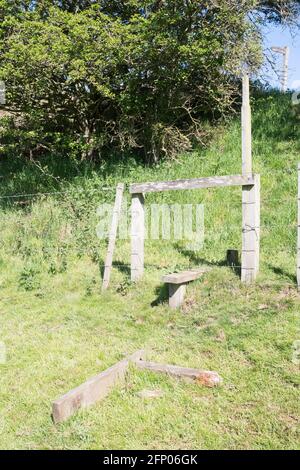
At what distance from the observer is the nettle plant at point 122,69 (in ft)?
29.4

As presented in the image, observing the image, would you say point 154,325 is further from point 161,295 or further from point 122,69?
point 122,69

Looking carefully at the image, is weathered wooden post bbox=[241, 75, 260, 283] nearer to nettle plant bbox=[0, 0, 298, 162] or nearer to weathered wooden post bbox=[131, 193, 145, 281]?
A: weathered wooden post bbox=[131, 193, 145, 281]

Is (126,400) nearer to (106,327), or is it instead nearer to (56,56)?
(106,327)

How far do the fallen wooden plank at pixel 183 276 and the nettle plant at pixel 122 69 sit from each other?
5171mm

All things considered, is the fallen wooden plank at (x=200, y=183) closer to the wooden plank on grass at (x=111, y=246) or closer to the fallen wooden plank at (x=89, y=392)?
the wooden plank on grass at (x=111, y=246)

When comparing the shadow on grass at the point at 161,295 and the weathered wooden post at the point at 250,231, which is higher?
the weathered wooden post at the point at 250,231

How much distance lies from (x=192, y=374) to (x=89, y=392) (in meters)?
0.89

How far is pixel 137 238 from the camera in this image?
657 centimetres

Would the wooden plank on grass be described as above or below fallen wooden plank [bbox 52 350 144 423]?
above

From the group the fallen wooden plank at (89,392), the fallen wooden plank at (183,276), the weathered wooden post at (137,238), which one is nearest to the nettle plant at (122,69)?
the weathered wooden post at (137,238)

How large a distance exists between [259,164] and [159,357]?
20.2ft

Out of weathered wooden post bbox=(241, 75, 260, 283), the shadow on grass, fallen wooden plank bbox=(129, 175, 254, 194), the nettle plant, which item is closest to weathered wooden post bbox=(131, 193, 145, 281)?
fallen wooden plank bbox=(129, 175, 254, 194)

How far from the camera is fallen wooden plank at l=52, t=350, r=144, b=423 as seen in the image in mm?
3564

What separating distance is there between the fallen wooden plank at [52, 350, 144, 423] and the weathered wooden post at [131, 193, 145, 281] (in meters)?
2.27
